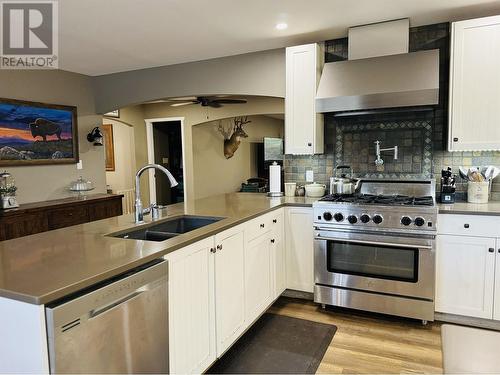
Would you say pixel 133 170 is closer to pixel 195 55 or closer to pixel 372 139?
pixel 195 55

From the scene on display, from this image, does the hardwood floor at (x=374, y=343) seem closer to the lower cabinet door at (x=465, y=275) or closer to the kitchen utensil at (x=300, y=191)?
the lower cabinet door at (x=465, y=275)

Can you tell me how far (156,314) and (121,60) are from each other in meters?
3.36

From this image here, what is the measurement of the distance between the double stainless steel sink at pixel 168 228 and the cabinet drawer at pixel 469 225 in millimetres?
1744

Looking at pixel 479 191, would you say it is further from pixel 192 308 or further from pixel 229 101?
pixel 229 101

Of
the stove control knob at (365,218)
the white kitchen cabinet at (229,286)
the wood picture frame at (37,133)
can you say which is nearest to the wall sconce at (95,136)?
the wood picture frame at (37,133)

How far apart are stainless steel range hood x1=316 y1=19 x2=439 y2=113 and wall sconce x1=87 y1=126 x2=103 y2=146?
3.10 m

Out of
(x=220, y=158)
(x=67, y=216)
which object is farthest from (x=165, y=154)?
(x=67, y=216)

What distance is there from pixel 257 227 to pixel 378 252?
1042 mm

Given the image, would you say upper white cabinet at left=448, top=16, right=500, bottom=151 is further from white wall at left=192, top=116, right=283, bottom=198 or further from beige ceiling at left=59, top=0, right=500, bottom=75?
white wall at left=192, top=116, right=283, bottom=198

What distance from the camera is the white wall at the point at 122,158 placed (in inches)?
267

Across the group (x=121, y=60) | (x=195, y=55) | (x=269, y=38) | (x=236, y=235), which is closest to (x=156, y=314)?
(x=236, y=235)

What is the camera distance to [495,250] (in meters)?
2.62

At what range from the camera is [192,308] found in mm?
1920

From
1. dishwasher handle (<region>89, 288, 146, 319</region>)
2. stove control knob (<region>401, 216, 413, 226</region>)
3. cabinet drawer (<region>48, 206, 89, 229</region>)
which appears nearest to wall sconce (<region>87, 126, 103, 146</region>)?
cabinet drawer (<region>48, 206, 89, 229</region>)
